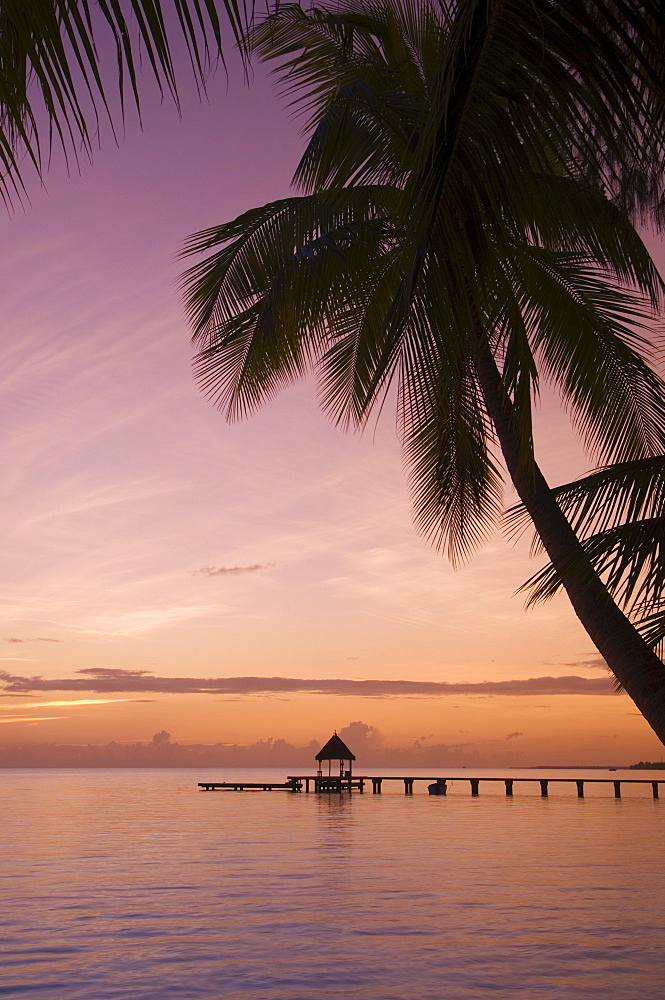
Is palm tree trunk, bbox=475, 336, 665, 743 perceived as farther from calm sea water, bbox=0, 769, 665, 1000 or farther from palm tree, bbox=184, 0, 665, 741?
calm sea water, bbox=0, 769, 665, 1000

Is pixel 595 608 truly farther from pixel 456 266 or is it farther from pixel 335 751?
pixel 335 751

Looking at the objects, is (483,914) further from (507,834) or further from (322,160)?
(507,834)

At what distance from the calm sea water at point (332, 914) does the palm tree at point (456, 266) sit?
25.3 feet

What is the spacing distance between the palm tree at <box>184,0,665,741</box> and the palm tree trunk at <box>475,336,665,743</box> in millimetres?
14

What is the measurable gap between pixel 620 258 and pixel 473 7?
505 cm

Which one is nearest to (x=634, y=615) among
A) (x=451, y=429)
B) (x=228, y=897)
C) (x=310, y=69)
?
(x=451, y=429)

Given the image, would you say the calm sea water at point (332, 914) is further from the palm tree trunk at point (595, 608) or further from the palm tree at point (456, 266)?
the palm tree trunk at point (595, 608)

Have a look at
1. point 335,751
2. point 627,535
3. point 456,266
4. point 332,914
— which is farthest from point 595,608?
point 335,751

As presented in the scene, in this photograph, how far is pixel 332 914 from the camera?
63.0 ft

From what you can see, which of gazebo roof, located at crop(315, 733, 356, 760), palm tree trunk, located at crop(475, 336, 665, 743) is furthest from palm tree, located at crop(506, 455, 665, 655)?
gazebo roof, located at crop(315, 733, 356, 760)

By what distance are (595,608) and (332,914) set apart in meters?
15.5

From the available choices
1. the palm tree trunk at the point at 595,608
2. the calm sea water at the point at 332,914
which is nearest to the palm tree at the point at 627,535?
the palm tree trunk at the point at 595,608

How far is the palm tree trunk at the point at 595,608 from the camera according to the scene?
566 cm

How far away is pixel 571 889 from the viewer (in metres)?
23.4
